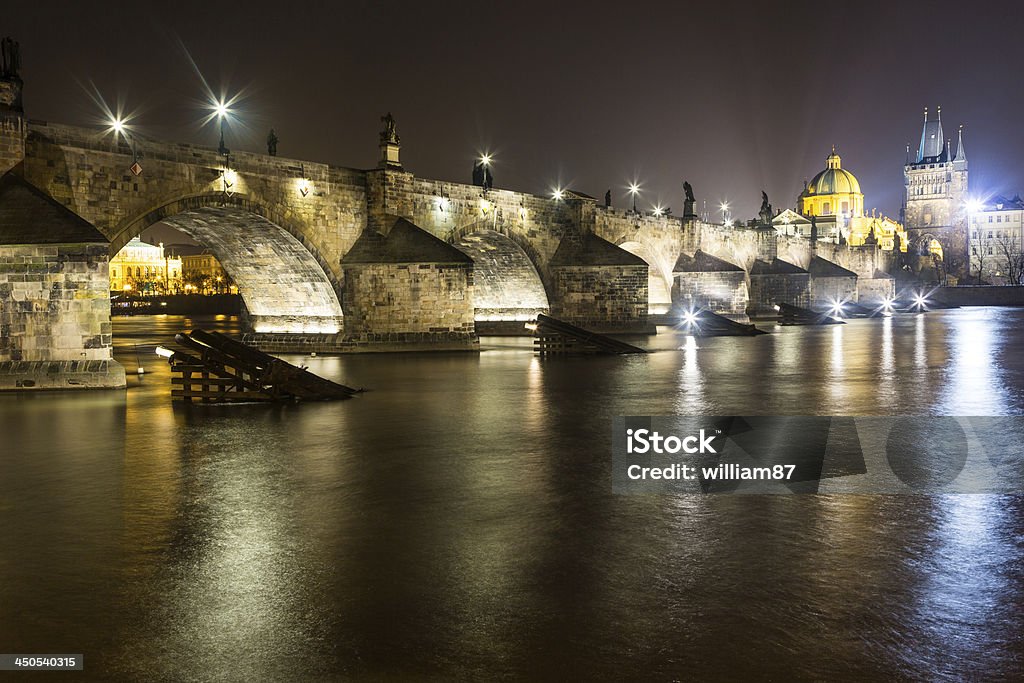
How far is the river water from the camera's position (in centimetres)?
400

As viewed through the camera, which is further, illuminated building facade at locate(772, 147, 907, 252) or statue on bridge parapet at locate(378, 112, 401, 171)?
illuminated building facade at locate(772, 147, 907, 252)

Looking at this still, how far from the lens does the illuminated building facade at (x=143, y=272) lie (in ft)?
396

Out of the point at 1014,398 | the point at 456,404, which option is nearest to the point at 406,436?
the point at 456,404

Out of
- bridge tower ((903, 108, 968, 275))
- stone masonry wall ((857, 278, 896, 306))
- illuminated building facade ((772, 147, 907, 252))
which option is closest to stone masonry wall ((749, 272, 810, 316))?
stone masonry wall ((857, 278, 896, 306))

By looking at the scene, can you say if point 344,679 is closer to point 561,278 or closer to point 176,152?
point 176,152

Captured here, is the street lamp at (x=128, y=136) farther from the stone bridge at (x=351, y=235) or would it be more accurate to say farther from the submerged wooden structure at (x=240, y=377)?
the submerged wooden structure at (x=240, y=377)

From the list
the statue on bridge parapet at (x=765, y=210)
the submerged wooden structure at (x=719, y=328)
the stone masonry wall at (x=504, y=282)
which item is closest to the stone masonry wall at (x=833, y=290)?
the statue on bridge parapet at (x=765, y=210)

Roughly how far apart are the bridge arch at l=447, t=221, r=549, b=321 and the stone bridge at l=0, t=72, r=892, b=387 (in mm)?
60

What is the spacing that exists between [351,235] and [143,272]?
4352 inches

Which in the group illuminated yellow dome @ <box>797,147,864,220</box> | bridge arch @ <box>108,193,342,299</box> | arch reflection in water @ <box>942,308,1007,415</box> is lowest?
arch reflection in water @ <box>942,308,1007,415</box>

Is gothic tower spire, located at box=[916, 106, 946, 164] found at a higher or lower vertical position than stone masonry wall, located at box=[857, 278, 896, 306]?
higher

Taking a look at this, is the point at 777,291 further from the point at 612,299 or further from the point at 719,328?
the point at 612,299

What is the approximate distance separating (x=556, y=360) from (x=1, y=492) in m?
15.9

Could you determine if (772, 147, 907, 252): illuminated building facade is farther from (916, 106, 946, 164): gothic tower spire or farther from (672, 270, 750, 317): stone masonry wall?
(672, 270, 750, 317): stone masonry wall
